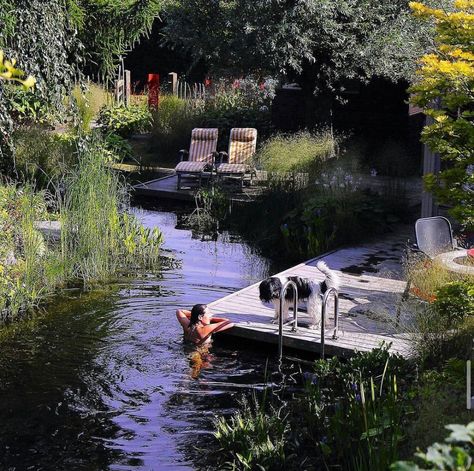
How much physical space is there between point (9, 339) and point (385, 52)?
902 centimetres

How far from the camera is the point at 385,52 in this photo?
14969 mm

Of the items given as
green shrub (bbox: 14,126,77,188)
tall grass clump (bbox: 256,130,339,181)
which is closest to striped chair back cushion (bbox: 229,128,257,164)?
tall grass clump (bbox: 256,130,339,181)

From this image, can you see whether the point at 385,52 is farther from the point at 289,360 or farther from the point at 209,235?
the point at 289,360

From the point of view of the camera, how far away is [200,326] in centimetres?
789

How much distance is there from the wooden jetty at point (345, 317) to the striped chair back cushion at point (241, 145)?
17.4 feet

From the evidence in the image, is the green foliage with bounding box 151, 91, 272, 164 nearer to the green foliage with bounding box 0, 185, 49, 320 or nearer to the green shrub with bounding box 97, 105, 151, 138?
the green shrub with bounding box 97, 105, 151, 138

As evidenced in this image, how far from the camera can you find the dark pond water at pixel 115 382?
607cm

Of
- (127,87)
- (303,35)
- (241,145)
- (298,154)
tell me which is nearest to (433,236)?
(298,154)

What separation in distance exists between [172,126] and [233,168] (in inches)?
136

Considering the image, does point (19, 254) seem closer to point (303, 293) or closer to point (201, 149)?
point (303, 293)

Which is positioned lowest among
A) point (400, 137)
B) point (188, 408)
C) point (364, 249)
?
point (188, 408)

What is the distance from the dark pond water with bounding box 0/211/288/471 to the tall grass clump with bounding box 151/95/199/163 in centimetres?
771

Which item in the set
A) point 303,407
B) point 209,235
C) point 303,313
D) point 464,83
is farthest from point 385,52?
point 303,407

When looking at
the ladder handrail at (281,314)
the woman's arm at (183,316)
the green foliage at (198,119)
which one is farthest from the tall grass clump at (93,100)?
the ladder handrail at (281,314)
